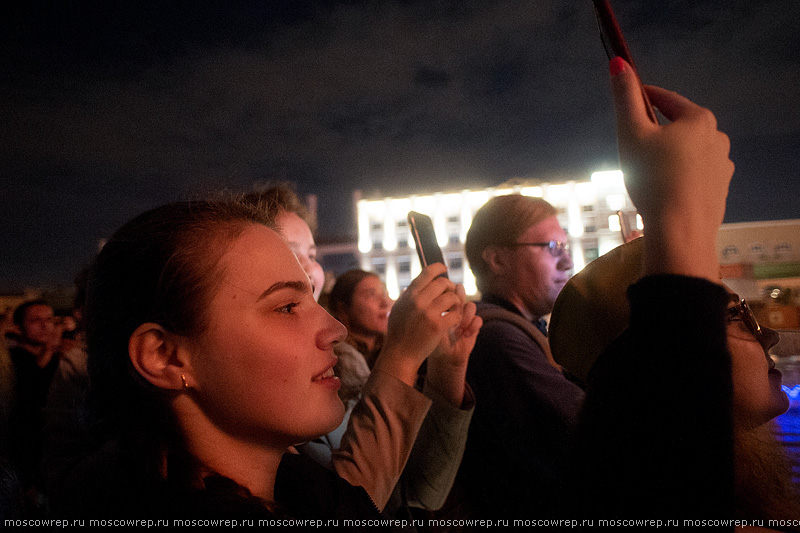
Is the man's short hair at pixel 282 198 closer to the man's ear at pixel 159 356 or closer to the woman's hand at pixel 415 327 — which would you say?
the woman's hand at pixel 415 327

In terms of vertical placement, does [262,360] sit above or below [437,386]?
above

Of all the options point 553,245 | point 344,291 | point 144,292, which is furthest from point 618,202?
point 344,291

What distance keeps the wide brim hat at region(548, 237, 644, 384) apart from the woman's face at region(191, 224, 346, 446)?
1.57 ft

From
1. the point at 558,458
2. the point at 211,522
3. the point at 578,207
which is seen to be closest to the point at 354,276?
the point at 558,458

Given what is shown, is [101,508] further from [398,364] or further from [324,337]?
[398,364]

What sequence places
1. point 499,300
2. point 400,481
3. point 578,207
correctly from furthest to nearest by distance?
point 578,207
point 499,300
point 400,481

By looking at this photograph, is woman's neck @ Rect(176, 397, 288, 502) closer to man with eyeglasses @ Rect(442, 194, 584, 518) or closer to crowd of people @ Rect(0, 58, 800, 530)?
crowd of people @ Rect(0, 58, 800, 530)

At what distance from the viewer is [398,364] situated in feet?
3.83

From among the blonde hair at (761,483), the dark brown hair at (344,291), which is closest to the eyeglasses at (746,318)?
the blonde hair at (761,483)

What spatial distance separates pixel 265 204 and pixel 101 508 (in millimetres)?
897

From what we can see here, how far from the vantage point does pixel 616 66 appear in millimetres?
574

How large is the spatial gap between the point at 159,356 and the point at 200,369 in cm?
7

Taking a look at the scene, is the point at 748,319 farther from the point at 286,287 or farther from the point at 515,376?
the point at 286,287

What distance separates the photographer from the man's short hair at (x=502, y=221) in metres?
1.73
